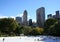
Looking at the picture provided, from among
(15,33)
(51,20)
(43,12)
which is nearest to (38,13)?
(43,12)

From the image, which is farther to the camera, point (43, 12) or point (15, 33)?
point (43, 12)

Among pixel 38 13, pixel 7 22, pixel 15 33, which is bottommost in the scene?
pixel 15 33

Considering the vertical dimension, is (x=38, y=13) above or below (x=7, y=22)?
above

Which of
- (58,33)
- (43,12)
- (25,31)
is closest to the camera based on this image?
(58,33)

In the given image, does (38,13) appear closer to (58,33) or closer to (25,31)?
(25,31)

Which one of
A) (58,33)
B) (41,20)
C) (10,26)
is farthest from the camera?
(41,20)

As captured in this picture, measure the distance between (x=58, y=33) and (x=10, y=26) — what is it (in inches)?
1101

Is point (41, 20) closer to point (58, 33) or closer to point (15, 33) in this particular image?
point (15, 33)

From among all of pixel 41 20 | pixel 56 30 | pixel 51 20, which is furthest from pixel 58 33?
pixel 41 20

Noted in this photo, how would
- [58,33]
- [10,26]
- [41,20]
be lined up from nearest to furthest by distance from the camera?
[58,33] → [10,26] → [41,20]

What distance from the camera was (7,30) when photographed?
85.0 metres

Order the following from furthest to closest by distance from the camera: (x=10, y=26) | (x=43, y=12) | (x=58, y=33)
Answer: (x=43, y=12) < (x=10, y=26) < (x=58, y=33)

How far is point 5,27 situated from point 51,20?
29.6 m

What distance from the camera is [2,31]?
284ft
